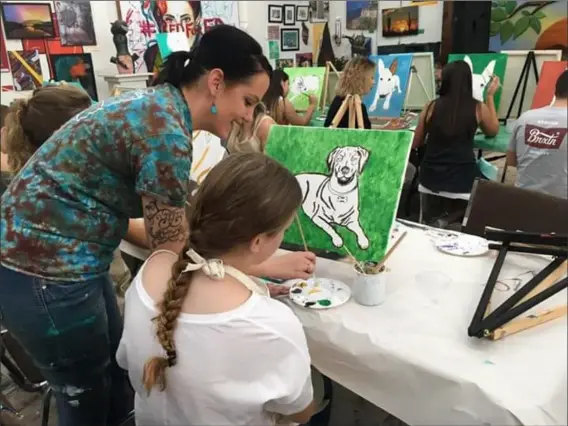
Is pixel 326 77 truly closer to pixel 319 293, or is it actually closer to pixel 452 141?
pixel 452 141

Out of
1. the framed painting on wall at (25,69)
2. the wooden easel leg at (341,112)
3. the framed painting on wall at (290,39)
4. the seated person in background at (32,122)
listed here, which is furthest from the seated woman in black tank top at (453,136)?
the framed painting on wall at (25,69)

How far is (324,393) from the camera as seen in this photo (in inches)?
48.9

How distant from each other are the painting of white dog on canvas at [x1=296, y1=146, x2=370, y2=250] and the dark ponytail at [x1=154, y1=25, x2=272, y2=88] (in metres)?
0.29

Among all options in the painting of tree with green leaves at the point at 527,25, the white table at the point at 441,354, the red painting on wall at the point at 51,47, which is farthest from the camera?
the red painting on wall at the point at 51,47

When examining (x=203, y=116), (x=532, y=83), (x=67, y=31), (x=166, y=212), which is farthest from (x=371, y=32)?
(x=166, y=212)

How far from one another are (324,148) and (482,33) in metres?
1.41

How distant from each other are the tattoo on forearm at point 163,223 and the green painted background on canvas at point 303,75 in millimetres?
3088

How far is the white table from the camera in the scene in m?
0.67

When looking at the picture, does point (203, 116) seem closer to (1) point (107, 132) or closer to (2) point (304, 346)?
(1) point (107, 132)

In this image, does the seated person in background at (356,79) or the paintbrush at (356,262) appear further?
the seated person in background at (356,79)

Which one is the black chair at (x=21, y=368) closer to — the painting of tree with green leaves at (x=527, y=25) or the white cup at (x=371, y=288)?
the white cup at (x=371, y=288)

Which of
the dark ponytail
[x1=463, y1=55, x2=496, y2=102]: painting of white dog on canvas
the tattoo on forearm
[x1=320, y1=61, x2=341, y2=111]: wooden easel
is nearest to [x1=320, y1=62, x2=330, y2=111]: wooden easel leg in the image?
[x1=320, y1=61, x2=341, y2=111]: wooden easel

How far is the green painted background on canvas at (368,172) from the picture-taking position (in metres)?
1.05

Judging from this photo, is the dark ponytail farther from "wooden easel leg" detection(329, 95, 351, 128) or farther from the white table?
"wooden easel leg" detection(329, 95, 351, 128)
